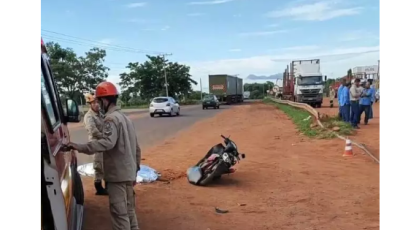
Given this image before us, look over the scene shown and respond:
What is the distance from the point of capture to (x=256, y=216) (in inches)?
236

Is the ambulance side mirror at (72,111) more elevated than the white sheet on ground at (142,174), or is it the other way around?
the ambulance side mirror at (72,111)

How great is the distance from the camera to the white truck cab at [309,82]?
34.9 m

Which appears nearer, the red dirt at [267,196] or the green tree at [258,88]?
the red dirt at [267,196]

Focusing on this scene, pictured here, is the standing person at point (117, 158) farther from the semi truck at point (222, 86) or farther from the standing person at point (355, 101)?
the semi truck at point (222, 86)

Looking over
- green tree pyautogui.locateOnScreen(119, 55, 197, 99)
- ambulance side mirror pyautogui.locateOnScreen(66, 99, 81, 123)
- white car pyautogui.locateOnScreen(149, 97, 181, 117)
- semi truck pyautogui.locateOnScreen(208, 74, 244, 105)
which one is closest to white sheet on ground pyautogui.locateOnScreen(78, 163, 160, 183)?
ambulance side mirror pyautogui.locateOnScreen(66, 99, 81, 123)

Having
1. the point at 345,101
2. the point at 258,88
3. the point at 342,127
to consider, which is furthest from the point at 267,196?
the point at 258,88

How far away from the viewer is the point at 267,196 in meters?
7.07

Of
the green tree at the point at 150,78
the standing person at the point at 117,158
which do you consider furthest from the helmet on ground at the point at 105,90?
the green tree at the point at 150,78

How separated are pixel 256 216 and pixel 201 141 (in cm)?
847

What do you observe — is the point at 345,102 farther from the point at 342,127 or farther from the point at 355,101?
the point at 342,127

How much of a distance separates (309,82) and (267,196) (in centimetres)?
2952

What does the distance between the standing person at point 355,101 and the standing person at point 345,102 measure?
0.34 metres
